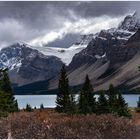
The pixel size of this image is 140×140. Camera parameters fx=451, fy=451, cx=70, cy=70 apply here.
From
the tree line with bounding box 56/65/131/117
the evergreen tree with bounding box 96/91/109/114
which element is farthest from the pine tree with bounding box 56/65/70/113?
the evergreen tree with bounding box 96/91/109/114

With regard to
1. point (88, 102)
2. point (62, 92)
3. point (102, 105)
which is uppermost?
point (62, 92)

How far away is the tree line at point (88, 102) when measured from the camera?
155ft

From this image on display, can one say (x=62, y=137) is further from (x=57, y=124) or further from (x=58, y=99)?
(x=58, y=99)

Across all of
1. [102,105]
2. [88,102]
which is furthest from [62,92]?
[102,105]

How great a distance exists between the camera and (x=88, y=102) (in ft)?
173

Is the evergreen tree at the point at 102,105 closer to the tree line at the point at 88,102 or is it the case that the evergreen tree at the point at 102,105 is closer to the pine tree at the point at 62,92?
the tree line at the point at 88,102

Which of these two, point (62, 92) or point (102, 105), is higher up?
point (62, 92)

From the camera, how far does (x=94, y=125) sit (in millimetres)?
13914

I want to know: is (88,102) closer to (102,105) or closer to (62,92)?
(102,105)

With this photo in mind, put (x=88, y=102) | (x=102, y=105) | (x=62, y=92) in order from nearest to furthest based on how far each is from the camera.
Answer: (x=102, y=105)
(x=88, y=102)
(x=62, y=92)

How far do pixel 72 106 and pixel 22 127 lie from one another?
3157 cm

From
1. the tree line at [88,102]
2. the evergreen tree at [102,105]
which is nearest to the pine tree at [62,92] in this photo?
the tree line at [88,102]

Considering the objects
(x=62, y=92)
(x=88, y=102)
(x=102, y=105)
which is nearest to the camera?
(x=102, y=105)

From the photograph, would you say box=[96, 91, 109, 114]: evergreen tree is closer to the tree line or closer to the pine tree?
the tree line
